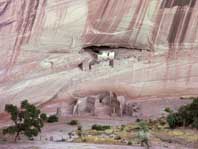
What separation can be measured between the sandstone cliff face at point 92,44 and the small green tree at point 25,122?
1660 mm

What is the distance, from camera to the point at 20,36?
13398 millimetres

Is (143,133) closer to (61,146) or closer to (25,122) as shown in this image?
(61,146)

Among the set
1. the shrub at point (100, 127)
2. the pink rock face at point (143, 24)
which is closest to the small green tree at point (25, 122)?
the shrub at point (100, 127)

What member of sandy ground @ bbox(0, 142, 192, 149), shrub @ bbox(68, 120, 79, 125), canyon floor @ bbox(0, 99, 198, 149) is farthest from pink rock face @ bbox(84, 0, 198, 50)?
sandy ground @ bbox(0, 142, 192, 149)

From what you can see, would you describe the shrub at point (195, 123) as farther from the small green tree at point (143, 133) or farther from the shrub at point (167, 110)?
the shrub at point (167, 110)

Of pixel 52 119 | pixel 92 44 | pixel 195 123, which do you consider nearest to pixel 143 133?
pixel 195 123

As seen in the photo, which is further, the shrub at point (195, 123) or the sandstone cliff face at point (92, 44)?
the sandstone cliff face at point (92, 44)

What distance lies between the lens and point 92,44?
15.0 meters

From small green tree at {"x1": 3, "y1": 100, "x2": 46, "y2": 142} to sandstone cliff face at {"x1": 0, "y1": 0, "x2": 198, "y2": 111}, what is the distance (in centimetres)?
166

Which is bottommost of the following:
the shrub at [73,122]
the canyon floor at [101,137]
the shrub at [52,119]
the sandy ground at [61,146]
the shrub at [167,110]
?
the sandy ground at [61,146]

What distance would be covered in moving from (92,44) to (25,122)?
3.79 metres

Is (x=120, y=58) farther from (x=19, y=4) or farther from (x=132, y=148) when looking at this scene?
(x=132, y=148)

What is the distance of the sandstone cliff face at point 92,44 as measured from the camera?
44.0 ft

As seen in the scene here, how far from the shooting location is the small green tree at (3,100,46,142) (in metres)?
11.7
